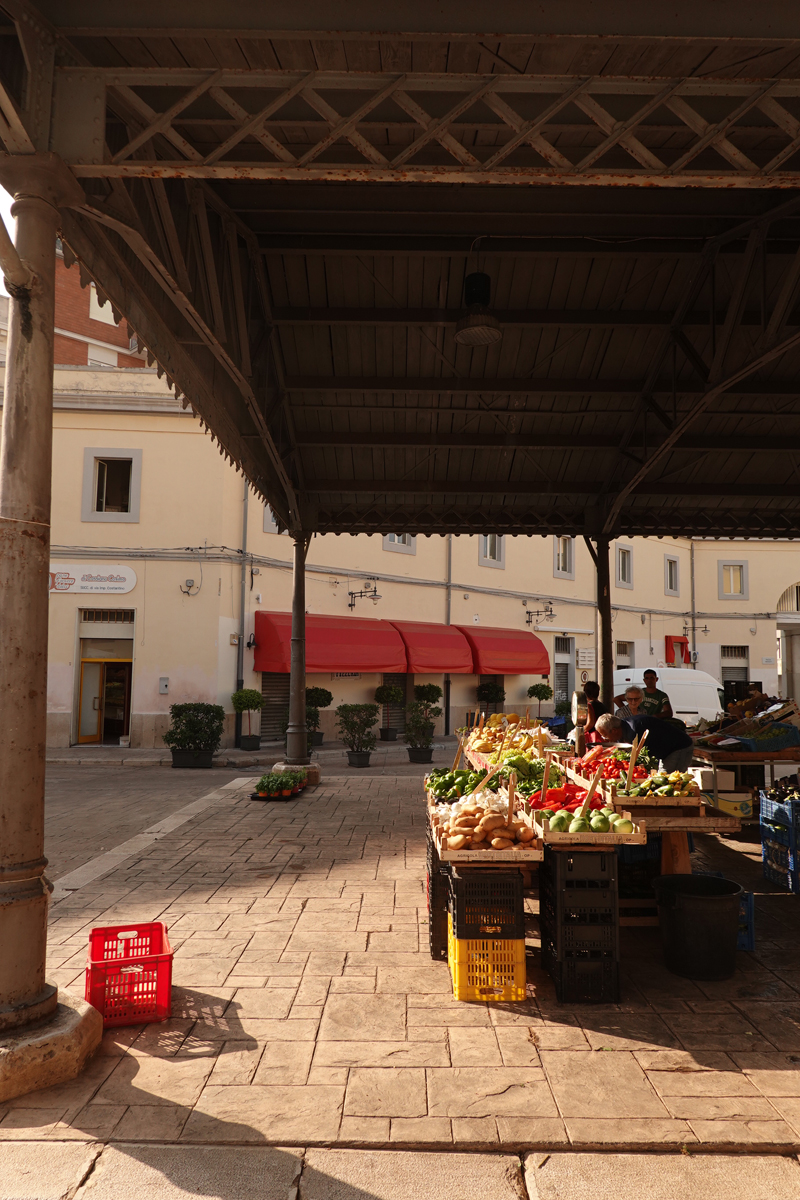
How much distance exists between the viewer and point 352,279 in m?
8.02

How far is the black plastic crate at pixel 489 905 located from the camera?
15.4ft

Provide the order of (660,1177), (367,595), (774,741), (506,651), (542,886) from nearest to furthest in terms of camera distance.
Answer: (660,1177) < (542,886) < (774,741) < (367,595) < (506,651)

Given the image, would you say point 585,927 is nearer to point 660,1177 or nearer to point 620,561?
point 660,1177

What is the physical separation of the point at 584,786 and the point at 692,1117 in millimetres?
2783

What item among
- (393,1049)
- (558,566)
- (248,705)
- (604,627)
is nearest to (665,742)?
(393,1049)

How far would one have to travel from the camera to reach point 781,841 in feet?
23.2

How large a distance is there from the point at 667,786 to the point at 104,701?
17.1 m

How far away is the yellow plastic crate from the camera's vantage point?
15.2ft

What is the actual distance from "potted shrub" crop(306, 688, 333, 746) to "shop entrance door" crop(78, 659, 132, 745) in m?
4.49

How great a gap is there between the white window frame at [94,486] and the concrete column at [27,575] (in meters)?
15.9

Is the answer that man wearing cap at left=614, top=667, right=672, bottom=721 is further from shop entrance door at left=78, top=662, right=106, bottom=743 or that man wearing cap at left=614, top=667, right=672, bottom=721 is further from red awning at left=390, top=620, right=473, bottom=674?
shop entrance door at left=78, top=662, right=106, bottom=743

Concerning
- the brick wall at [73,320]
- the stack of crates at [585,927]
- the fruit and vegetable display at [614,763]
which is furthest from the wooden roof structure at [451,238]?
the brick wall at [73,320]

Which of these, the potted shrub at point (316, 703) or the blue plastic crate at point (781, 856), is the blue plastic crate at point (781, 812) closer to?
the blue plastic crate at point (781, 856)

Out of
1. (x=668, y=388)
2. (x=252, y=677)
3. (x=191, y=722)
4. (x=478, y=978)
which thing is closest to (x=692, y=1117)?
(x=478, y=978)
